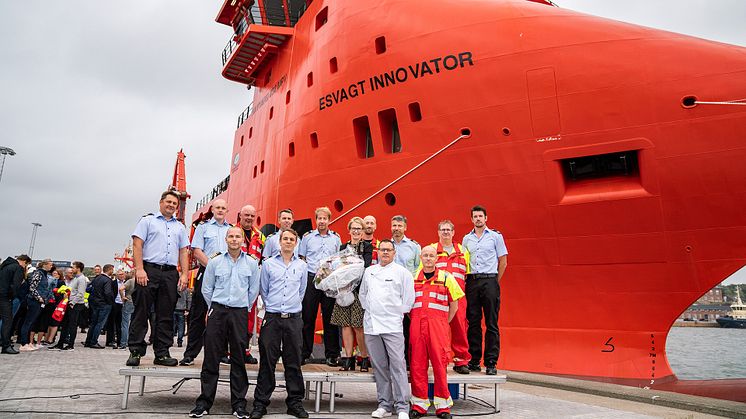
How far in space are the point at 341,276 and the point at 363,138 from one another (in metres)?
5.34

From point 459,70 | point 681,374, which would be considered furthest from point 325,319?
point 681,374

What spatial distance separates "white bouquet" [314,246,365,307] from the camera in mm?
5859

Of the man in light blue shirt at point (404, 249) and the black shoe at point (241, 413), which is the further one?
the man in light blue shirt at point (404, 249)

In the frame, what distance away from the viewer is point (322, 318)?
21.2ft

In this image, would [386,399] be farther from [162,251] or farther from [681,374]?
[681,374]

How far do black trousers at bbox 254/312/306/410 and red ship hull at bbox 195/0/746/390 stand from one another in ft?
14.7

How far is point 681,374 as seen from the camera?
17984 millimetres

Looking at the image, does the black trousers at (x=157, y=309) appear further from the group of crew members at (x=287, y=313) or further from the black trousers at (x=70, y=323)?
the black trousers at (x=70, y=323)

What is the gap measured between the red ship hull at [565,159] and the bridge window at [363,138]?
58 millimetres

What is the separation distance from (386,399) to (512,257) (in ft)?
13.2

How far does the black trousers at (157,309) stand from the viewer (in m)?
5.36

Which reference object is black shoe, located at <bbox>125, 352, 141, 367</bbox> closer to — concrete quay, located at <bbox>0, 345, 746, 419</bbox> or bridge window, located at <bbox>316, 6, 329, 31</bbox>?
concrete quay, located at <bbox>0, 345, 746, 419</bbox>

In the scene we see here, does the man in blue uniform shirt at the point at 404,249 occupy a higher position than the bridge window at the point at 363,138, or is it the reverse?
the bridge window at the point at 363,138

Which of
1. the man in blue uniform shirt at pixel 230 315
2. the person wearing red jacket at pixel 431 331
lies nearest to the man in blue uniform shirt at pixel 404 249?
the person wearing red jacket at pixel 431 331
